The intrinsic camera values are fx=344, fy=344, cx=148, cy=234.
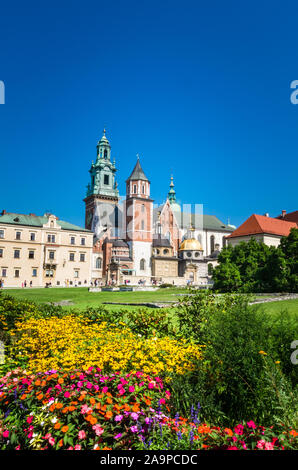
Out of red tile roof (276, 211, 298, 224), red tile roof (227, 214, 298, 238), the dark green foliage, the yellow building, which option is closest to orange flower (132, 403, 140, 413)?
the dark green foliage

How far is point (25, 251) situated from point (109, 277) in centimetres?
1409

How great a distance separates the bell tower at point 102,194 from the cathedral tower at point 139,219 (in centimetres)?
733

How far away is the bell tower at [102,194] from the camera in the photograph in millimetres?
76025

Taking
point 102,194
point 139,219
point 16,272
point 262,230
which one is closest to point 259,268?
point 262,230

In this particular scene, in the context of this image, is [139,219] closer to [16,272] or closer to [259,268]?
[16,272]

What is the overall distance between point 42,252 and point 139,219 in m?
21.2

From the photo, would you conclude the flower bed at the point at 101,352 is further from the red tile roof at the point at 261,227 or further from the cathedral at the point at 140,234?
the red tile roof at the point at 261,227

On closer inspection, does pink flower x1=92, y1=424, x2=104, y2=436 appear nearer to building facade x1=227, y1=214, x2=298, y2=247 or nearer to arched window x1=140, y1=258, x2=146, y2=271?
building facade x1=227, y1=214, x2=298, y2=247

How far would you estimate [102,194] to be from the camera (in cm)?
7925

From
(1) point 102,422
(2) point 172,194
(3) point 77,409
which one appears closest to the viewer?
(1) point 102,422

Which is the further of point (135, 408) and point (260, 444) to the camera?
point (135, 408)

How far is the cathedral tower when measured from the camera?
2496 inches

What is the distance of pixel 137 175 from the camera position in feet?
232
